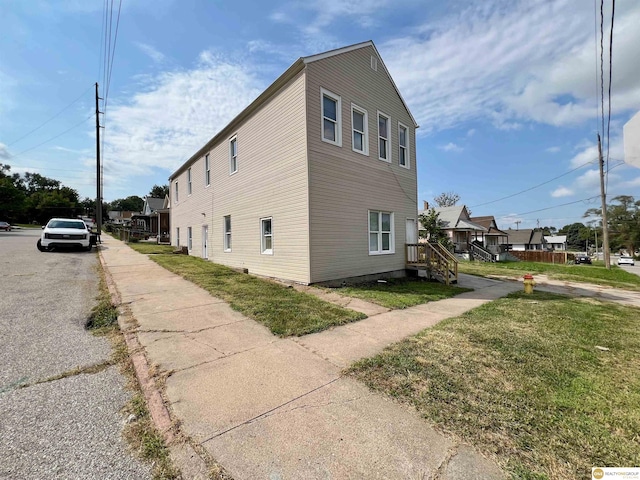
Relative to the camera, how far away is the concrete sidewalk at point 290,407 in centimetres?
204

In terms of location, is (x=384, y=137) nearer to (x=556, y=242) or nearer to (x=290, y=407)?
(x=290, y=407)

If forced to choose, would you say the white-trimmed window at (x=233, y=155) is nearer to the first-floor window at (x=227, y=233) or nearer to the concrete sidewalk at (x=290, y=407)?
the first-floor window at (x=227, y=233)

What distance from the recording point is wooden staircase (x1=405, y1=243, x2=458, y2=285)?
1141cm

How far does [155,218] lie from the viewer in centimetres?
3550

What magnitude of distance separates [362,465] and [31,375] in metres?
3.60

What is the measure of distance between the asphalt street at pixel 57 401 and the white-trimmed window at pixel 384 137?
1015cm

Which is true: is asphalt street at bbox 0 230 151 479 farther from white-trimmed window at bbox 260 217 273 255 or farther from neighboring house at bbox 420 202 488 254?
neighboring house at bbox 420 202 488 254

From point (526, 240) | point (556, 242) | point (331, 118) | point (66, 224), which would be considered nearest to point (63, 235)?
point (66, 224)

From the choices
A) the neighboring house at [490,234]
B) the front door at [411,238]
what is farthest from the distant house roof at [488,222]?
the front door at [411,238]

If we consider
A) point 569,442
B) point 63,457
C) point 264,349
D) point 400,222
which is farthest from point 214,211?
point 569,442

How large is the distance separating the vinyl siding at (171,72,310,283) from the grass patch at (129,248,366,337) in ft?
4.03

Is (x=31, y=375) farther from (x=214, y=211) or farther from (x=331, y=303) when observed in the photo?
(x=214, y=211)

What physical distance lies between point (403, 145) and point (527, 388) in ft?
36.4

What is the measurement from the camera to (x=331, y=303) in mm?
6938
